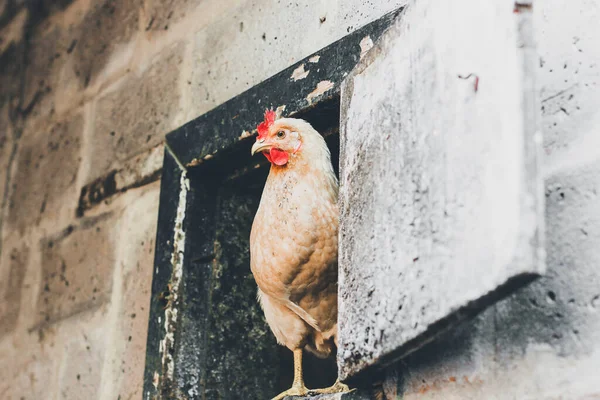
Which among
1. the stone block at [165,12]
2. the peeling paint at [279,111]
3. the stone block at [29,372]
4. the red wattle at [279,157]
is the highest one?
the stone block at [165,12]

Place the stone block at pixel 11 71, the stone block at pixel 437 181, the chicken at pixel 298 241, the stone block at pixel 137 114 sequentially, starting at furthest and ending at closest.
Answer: the stone block at pixel 11 71 < the stone block at pixel 137 114 < the chicken at pixel 298 241 < the stone block at pixel 437 181

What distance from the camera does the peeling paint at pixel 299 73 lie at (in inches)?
69.0

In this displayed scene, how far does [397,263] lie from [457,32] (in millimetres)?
359

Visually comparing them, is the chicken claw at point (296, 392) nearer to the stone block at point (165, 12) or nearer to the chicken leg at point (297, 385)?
the chicken leg at point (297, 385)

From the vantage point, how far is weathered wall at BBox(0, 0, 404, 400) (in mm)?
2047

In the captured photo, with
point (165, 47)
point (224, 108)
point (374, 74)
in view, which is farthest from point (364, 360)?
point (165, 47)

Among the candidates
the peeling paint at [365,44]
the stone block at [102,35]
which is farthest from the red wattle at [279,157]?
the stone block at [102,35]

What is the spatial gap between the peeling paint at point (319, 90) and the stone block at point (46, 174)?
1139 mm

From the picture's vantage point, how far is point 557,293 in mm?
1168

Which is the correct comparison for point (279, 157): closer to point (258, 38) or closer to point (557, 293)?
point (258, 38)

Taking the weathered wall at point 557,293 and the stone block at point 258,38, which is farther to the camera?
the stone block at point 258,38

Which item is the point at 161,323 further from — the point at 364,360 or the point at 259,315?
the point at 364,360

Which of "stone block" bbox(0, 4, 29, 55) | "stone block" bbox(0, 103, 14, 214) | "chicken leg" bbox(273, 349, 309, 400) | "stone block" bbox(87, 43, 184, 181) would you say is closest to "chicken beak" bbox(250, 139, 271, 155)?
"chicken leg" bbox(273, 349, 309, 400)

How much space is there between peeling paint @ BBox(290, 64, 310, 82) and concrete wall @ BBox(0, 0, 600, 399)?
104 millimetres
